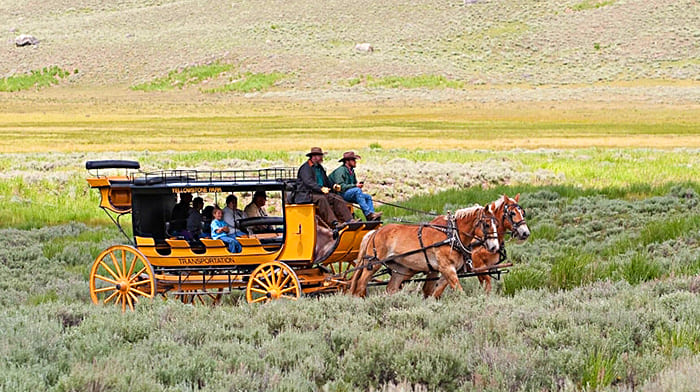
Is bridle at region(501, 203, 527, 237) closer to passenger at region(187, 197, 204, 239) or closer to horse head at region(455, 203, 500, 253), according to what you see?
horse head at region(455, 203, 500, 253)

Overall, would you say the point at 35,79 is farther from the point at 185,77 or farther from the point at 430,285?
the point at 430,285

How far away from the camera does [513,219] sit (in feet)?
37.6

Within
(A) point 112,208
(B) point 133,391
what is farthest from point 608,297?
(A) point 112,208

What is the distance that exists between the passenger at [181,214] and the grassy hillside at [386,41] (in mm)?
78391

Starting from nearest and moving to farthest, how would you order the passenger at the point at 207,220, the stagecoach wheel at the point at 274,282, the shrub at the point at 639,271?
the stagecoach wheel at the point at 274,282 → the shrub at the point at 639,271 → the passenger at the point at 207,220

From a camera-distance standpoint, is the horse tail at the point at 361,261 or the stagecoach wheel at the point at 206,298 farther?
the stagecoach wheel at the point at 206,298

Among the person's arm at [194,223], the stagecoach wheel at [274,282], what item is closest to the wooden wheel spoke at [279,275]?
the stagecoach wheel at [274,282]

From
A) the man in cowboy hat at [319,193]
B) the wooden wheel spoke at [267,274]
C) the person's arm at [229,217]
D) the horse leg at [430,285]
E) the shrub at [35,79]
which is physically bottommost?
the horse leg at [430,285]

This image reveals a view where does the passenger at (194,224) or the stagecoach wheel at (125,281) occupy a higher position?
the passenger at (194,224)

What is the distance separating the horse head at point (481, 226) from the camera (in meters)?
11.5

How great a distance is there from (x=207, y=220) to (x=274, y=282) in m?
1.93

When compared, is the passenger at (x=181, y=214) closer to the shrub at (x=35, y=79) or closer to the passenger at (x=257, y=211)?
the passenger at (x=257, y=211)

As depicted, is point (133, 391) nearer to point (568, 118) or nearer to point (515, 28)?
point (568, 118)

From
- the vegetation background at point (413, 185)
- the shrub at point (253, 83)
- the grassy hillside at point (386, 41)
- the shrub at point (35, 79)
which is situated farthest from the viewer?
the shrub at point (35, 79)
